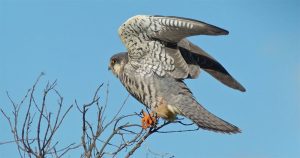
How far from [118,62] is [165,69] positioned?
2.35 feet

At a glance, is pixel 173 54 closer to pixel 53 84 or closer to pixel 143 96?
pixel 143 96

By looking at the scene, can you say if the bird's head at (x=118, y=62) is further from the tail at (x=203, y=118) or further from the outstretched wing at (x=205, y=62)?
the tail at (x=203, y=118)

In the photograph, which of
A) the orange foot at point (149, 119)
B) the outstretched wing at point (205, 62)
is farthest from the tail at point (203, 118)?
the outstretched wing at point (205, 62)

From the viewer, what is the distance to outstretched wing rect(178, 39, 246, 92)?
471 centimetres

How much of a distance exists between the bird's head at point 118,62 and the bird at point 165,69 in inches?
3.3

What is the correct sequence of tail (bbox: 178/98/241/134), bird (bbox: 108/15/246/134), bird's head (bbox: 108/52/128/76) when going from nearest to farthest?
tail (bbox: 178/98/241/134) < bird (bbox: 108/15/246/134) < bird's head (bbox: 108/52/128/76)

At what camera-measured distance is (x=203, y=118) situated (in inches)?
166

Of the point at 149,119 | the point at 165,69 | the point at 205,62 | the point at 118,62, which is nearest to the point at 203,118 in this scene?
the point at 149,119

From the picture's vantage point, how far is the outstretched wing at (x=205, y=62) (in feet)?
15.5

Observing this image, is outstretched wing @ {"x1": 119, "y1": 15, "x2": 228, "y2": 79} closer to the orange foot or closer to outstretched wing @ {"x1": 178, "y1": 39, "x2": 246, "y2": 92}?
outstretched wing @ {"x1": 178, "y1": 39, "x2": 246, "y2": 92}

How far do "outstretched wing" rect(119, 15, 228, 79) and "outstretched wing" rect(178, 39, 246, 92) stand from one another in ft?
0.56

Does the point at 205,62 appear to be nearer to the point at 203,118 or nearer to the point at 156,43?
the point at 156,43

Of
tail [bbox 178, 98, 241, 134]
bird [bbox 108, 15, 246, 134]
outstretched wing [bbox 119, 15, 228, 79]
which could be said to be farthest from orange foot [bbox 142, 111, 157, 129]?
outstretched wing [bbox 119, 15, 228, 79]

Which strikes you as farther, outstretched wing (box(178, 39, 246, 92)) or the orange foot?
outstretched wing (box(178, 39, 246, 92))
